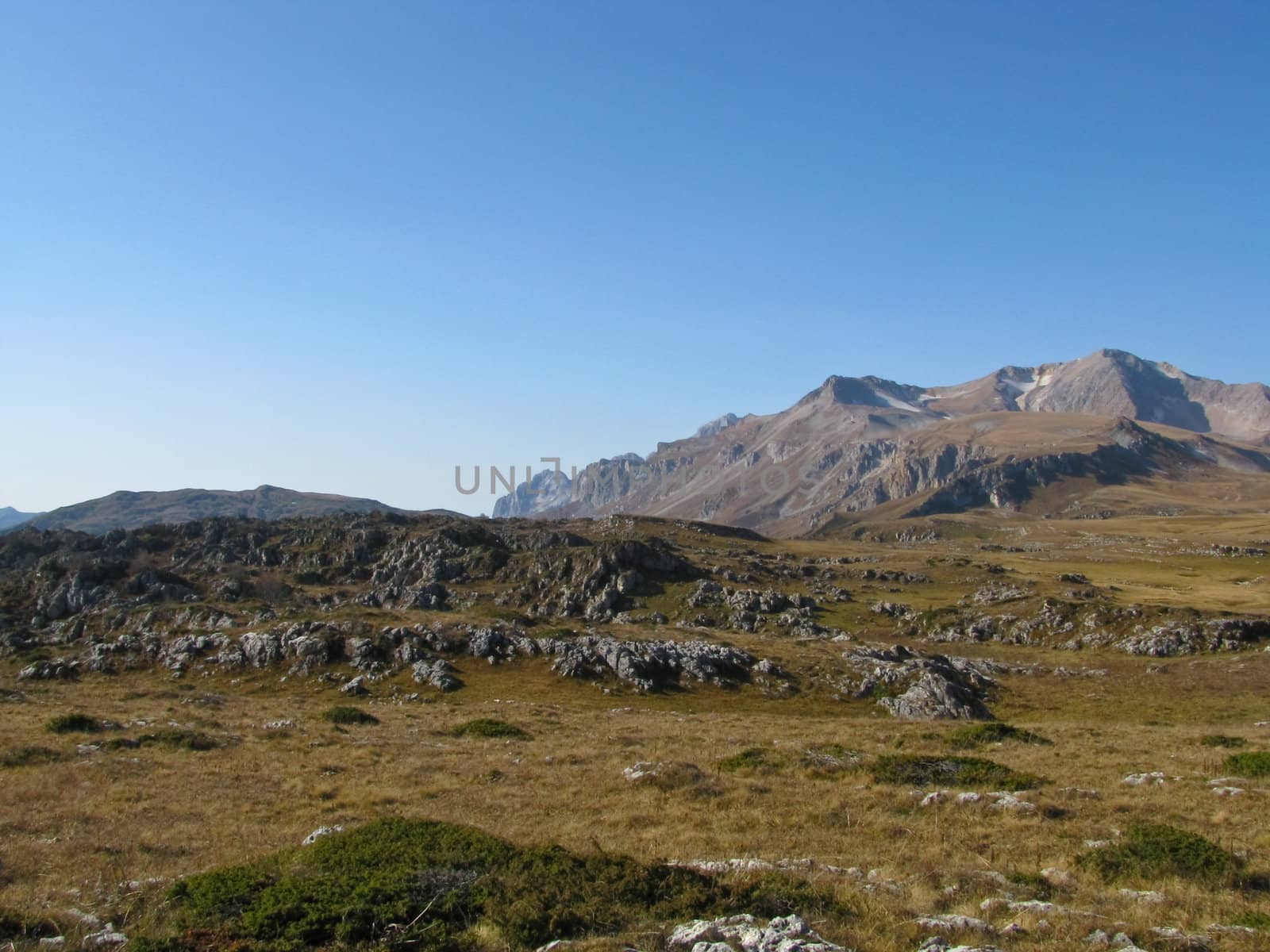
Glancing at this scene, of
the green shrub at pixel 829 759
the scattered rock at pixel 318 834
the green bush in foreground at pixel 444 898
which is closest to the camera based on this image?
the green bush in foreground at pixel 444 898

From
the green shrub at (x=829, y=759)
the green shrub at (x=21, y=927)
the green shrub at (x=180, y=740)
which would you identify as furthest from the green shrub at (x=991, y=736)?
the green shrub at (x=21, y=927)

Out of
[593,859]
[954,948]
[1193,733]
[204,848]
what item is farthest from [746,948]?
[1193,733]

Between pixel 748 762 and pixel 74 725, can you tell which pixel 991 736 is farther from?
pixel 74 725

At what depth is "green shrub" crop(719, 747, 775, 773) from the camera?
27281 mm

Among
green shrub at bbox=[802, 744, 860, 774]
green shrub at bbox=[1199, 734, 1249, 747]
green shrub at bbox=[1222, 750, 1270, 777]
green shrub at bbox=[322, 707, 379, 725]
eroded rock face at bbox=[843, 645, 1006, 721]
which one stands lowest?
eroded rock face at bbox=[843, 645, 1006, 721]

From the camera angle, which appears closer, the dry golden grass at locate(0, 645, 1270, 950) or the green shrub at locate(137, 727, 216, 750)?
the dry golden grass at locate(0, 645, 1270, 950)

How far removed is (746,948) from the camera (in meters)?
10.8

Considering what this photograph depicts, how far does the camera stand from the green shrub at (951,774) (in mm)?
23906

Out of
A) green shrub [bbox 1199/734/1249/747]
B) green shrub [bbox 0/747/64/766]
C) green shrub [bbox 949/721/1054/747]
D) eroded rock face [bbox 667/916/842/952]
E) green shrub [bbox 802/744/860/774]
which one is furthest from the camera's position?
green shrub [bbox 949/721/1054/747]

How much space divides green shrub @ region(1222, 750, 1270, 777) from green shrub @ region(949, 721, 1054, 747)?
8.17 m

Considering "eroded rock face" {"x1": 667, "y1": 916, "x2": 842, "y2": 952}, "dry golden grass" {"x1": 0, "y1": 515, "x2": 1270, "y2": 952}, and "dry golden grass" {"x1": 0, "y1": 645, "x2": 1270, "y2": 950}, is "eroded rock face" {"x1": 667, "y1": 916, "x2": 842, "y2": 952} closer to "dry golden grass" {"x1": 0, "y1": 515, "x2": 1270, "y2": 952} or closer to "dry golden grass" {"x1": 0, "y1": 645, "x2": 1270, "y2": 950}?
"dry golden grass" {"x1": 0, "y1": 515, "x2": 1270, "y2": 952}

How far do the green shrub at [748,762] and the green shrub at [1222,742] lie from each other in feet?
69.0

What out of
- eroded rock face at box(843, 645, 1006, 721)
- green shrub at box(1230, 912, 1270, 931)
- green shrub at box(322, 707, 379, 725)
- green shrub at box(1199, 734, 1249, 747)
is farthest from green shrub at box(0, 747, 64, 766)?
eroded rock face at box(843, 645, 1006, 721)

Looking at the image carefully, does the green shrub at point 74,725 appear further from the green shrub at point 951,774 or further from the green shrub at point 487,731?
the green shrub at point 951,774
